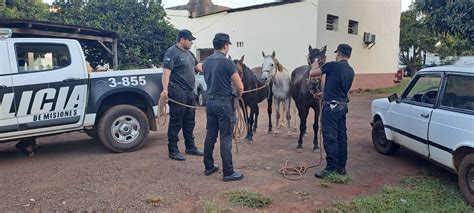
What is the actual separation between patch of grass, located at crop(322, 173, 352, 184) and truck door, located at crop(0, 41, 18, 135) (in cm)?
451

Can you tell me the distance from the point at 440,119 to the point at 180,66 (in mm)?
3593

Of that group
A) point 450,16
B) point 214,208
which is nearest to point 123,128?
point 214,208

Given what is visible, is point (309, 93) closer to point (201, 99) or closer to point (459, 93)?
point (459, 93)

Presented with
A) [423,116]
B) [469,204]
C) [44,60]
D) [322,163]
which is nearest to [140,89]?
[44,60]

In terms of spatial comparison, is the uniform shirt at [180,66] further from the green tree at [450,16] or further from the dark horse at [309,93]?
the green tree at [450,16]

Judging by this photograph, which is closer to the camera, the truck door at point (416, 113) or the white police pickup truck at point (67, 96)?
the truck door at point (416, 113)

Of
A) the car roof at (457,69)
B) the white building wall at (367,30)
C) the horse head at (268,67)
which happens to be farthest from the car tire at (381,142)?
the white building wall at (367,30)

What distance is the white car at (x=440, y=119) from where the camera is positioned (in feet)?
14.1

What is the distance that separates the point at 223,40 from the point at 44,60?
2980 millimetres

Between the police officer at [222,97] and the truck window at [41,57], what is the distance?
257 centimetres

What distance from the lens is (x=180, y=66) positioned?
5.84 meters

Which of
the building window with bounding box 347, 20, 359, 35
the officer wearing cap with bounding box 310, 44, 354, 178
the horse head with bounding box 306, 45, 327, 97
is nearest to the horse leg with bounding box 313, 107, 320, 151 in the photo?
the horse head with bounding box 306, 45, 327, 97

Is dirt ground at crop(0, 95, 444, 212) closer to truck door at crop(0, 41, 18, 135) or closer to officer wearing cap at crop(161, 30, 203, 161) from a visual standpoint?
officer wearing cap at crop(161, 30, 203, 161)

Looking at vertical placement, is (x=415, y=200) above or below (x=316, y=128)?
below
